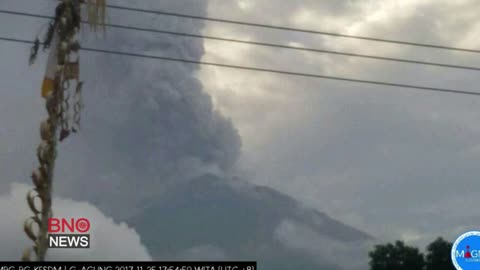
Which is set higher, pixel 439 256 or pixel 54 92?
pixel 439 256

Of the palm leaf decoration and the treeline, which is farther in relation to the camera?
the treeline

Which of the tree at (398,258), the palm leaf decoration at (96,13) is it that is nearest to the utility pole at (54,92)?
the palm leaf decoration at (96,13)

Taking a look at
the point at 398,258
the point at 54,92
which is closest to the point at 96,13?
the point at 54,92

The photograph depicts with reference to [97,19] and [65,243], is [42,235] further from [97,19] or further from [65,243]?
[97,19]

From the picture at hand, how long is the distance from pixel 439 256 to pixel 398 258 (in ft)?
11.7

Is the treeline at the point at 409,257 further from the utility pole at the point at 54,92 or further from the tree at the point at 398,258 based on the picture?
the utility pole at the point at 54,92

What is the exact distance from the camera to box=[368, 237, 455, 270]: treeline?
222 feet

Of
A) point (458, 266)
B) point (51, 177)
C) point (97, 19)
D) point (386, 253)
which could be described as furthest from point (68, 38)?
point (386, 253)

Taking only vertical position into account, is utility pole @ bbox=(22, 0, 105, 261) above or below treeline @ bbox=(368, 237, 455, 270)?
below

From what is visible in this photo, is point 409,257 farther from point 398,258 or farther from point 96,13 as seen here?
point 96,13

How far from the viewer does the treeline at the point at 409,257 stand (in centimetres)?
6756

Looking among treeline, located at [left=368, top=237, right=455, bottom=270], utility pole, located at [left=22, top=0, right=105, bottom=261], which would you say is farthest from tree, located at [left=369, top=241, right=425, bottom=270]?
utility pole, located at [left=22, top=0, right=105, bottom=261]

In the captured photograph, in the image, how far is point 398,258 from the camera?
68562 mm

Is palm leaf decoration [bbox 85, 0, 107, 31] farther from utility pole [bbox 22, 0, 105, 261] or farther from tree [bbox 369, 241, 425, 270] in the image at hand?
tree [bbox 369, 241, 425, 270]
